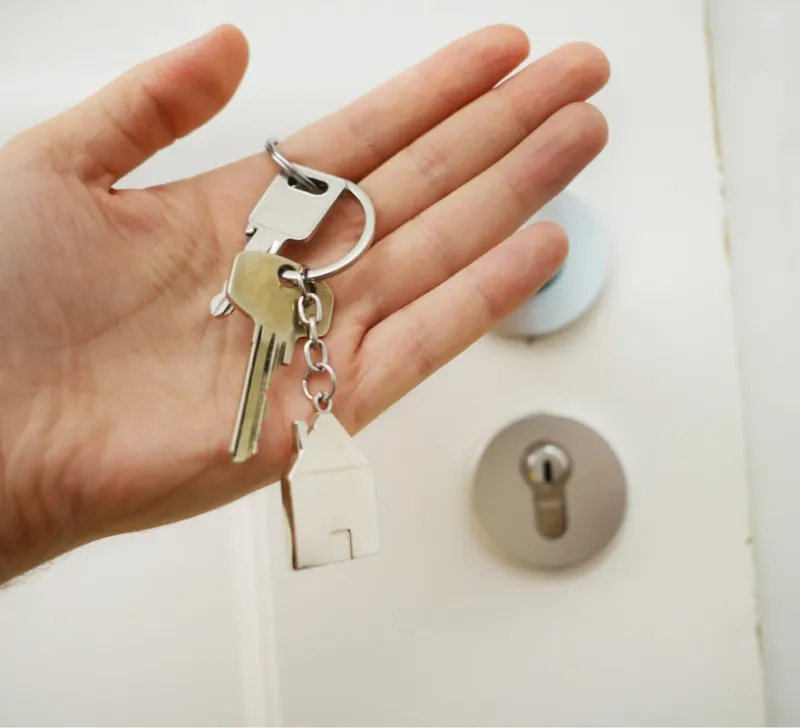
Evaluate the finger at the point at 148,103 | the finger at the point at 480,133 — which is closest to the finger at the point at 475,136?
the finger at the point at 480,133

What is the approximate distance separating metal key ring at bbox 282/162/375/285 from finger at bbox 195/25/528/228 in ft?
0.08

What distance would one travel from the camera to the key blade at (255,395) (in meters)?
0.38

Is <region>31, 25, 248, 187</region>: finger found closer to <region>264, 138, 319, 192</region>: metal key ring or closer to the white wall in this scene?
<region>264, 138, 319, 192</region>: metal key ring

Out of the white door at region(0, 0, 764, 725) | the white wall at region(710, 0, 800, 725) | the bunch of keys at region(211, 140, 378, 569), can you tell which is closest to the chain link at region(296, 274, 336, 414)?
the bunch of keys at region(211, 140, 378, 569)

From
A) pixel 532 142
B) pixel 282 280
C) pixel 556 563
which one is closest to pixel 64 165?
pixel 282 280

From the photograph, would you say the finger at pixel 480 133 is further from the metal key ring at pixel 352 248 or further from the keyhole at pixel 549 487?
the keyhole at pixel 549 487

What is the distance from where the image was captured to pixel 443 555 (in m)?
0.51

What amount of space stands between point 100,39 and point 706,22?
456 millimetres

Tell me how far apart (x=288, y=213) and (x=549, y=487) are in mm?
248

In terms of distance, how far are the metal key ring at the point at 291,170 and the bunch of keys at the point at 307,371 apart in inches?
0.6

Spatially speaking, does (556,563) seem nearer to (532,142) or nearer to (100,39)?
(532,142)

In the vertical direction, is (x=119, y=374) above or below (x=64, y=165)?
below

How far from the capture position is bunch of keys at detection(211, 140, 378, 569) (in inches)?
14.9

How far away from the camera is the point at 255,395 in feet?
1.28
